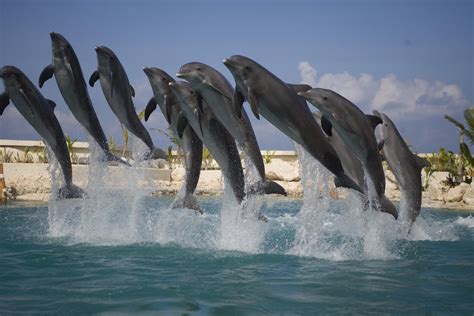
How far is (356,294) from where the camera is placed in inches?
220

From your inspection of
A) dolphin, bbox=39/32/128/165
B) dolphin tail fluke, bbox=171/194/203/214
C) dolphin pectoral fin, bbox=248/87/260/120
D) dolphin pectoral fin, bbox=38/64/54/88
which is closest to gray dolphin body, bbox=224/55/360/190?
dolphin pectoral fin, bbox=248/87/260/120

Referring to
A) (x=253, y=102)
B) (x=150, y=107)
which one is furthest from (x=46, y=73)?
(x=253, y=102)

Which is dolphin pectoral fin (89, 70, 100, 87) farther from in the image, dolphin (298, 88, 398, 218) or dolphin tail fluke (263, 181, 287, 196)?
dolphin (298, 88, 398, 218)

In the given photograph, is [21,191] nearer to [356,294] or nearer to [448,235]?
[448,235]

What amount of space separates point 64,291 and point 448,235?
28.0 ft

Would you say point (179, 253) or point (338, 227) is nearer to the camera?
point (179, 253)

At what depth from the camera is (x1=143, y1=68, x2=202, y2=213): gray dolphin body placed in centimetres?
866

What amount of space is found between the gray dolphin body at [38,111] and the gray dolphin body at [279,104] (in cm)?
382

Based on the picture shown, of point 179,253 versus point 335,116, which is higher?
point 335,116

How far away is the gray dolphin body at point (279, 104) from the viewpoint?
6.97m

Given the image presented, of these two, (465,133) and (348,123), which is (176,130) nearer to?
(348,123)

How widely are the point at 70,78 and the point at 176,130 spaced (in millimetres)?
2053

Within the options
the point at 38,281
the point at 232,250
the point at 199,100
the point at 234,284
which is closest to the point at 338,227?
the point at 232,250

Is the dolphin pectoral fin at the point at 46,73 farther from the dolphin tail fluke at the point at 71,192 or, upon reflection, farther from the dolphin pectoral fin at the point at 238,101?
the dolphin pectoral fin at the point at 238,101
